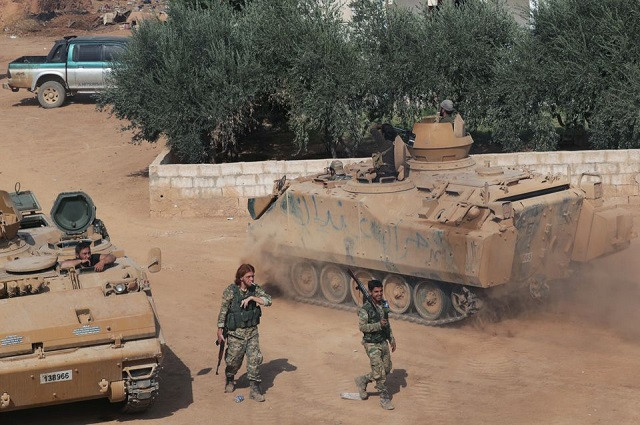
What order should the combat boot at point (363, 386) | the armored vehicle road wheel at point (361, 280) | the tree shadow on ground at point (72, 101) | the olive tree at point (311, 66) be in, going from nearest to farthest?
the combat boot at point (363, 386), the armored vehicle road wheel at point (361, 280), the olive tree at point (311, 66), the tree shadow on ground at point (72, 101)

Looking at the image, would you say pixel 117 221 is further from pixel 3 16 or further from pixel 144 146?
pixel 3 16

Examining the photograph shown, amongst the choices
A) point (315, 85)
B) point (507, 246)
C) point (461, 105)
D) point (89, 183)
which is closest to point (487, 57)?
point (461, 105)

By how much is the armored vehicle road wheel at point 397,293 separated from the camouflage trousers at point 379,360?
12.3 feet

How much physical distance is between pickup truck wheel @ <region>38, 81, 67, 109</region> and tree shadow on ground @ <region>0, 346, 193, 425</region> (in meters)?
19.6

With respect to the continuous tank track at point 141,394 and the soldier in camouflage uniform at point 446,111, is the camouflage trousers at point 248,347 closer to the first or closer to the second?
the continuous tank track at point 141,394

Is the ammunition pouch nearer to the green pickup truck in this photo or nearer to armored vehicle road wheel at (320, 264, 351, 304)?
armored vehicle road wheel at (320, 264, 351, 304)

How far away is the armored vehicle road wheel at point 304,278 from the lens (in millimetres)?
16484

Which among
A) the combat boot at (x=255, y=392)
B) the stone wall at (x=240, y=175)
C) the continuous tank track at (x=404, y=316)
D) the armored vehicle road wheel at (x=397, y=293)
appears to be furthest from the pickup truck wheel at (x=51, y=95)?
the combat boot at (x=255, y=392)

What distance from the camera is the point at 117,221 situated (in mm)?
21594

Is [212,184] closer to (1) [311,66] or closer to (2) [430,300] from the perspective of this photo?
(1) [311,66]

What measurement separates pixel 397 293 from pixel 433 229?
1.41 metres

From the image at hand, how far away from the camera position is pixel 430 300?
1515 centimetres

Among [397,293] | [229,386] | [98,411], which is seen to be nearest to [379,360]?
[229,386]

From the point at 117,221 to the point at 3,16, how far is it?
2823 cm
